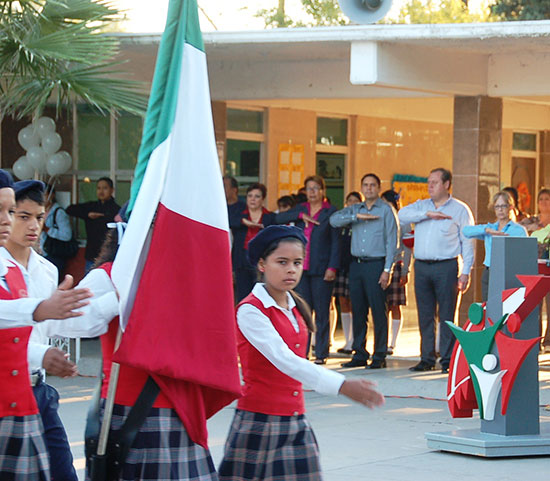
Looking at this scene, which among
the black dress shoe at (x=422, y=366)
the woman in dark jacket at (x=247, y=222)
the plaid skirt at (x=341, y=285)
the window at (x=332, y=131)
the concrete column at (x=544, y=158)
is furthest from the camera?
the concrete column at (x=544, y=158)

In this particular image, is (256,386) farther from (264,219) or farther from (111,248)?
(264,219)

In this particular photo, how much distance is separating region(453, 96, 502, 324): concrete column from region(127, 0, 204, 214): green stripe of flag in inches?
340

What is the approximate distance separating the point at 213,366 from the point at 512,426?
3877 mm

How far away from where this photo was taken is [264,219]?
11602 mm

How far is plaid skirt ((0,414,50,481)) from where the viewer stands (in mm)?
4168

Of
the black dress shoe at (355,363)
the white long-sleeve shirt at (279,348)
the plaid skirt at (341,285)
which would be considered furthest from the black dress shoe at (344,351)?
the white long-sleeve shirt at (279,348)

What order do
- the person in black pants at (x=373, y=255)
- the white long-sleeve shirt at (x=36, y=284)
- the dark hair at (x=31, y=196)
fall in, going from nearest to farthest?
1. the white long-sleeve shirt at (x=36, y=284)
2. the dark hair at (x=31, y=196)
3. the person in black pants at (x=373, y=255)

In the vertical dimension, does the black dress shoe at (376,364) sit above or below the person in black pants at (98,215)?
below

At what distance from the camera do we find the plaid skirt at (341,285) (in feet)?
38.9

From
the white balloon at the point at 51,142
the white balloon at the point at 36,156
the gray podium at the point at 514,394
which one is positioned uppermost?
the white balloon at the point at 51,142

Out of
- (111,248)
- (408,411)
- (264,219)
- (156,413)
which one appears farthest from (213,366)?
(264,219)

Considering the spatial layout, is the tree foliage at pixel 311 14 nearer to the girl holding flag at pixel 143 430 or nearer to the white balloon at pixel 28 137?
the white balloon at pixel 28 137

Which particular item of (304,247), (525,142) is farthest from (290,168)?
(304,247)

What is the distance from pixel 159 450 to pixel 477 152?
9133mm
